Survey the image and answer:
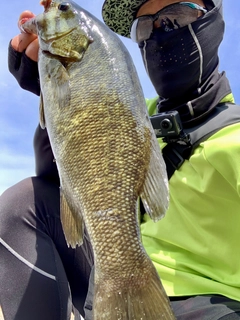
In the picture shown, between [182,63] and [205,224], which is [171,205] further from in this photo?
[182,63]

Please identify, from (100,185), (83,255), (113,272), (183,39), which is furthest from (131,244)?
(183,39)

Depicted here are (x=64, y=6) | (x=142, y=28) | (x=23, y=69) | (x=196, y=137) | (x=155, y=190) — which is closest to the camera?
(x=155, y=190)

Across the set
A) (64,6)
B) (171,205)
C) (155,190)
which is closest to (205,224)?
(171,205)

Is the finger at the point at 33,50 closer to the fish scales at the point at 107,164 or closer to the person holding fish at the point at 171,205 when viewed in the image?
the person holding fish at the point at 171,205

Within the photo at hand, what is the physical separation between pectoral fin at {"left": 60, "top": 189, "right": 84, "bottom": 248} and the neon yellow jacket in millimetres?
710

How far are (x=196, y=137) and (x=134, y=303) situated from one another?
106cm

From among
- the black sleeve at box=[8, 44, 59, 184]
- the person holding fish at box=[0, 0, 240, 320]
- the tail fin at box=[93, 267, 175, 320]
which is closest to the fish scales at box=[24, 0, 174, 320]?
the tail fin at box=[93, 267, 175, 320]

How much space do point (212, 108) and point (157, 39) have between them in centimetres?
64

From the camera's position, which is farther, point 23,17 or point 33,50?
point 33,50

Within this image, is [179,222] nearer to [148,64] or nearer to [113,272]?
[113,272]

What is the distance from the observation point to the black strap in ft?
6.82

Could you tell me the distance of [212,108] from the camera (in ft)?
7.63

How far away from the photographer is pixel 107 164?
58.2 inches

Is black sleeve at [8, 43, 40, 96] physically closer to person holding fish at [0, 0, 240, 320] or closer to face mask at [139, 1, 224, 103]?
person holding fish at [0, 0, 240, 320]
